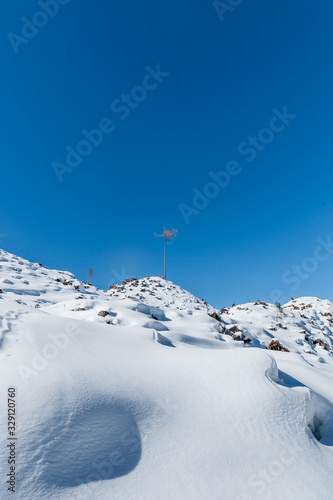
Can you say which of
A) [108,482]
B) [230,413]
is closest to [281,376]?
[230,413]

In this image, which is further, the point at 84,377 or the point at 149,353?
the point at 149,353

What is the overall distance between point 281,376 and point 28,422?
284 centimetres

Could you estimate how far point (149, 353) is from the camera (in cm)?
338

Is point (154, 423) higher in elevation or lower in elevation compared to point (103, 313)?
lower

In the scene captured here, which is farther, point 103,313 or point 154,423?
point 103,313

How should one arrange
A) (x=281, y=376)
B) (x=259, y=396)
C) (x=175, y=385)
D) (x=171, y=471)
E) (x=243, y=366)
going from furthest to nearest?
(x=281, y=376) → (x=243, y=366) → (x=175, y=385) → (x=259, y=396) → (x=171, y=471)

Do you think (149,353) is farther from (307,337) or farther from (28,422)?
(307,337)

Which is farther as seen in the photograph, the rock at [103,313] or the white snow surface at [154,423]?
the rock at [103,313]

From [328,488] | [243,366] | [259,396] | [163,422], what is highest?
[243,366]

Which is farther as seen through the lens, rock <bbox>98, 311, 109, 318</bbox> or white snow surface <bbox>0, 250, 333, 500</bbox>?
rock <bbox>98, 311, 109, 318</bbox>

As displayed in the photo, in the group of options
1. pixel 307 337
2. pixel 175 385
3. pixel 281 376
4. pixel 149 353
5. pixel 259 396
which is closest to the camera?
pixel 259 396

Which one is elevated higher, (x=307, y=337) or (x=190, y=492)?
(x=307, y=337)

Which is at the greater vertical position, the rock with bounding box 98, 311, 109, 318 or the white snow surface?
the rock with bounding box 98, 311, 109, 318

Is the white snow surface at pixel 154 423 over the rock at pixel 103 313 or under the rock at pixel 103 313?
under
